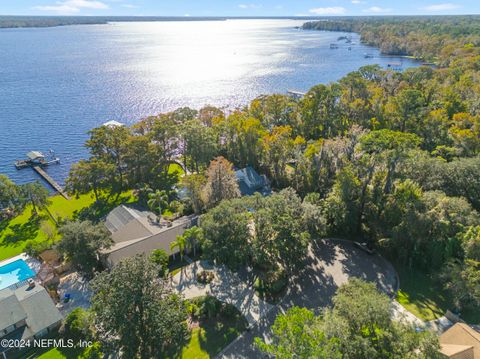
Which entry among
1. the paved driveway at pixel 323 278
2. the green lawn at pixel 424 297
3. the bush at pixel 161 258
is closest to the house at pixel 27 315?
the bush at pixel 161 258

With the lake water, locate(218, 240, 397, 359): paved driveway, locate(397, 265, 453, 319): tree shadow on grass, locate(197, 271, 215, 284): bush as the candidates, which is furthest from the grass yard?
locate(397, 265, 453, 319): tree shadow on grass

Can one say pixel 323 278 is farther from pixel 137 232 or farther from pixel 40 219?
pixel 40 219

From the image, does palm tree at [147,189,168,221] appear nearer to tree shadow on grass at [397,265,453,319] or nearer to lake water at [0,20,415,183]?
lake water at [0,20,415,183]

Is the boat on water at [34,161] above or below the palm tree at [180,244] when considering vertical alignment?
below

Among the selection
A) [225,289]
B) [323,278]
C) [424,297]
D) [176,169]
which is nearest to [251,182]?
[176,169]

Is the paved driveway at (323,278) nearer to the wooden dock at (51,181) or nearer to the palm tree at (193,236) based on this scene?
the palm tree at (193,236)

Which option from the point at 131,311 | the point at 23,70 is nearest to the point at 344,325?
the point at 131,311
